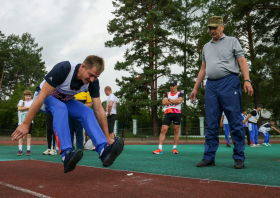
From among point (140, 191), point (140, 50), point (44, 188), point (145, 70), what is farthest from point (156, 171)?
point (140, 50)

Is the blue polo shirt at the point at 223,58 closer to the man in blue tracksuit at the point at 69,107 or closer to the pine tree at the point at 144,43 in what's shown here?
the man in blue tracksuit at the point at 69,107

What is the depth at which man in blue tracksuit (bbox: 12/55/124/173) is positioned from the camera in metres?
3.00

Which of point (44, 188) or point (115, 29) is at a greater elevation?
point (115, 29)

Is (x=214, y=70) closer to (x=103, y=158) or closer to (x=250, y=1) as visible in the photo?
(x=103, y=158)

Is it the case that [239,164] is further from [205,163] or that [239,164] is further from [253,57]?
[253,57]

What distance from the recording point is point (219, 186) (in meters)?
2.70

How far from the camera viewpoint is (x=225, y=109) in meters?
4.31

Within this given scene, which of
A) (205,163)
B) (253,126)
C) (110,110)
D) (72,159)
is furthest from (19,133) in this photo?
(253,126)

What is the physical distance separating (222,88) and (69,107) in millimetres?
2387

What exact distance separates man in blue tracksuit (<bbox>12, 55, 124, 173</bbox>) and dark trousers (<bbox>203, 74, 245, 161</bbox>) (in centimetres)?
185

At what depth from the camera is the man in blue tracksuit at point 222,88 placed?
4250 millimetres

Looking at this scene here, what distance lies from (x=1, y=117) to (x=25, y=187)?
4129 centimetres

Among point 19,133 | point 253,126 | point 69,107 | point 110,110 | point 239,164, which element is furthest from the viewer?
point 253,126

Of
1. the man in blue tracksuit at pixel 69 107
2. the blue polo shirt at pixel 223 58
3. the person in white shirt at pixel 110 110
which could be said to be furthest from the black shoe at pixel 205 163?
the person in white shirt at pixel 110 110
